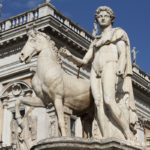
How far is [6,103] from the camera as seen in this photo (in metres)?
30.6

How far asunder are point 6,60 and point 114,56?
23.0 m

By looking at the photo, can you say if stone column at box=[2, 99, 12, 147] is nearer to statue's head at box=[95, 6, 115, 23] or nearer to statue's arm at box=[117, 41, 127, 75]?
statue's head at box=[95, 6, 115, 23]

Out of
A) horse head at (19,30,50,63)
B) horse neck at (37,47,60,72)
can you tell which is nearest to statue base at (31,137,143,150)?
horse neck at (37,47,60,72)

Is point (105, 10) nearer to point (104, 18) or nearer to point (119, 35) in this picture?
point (104, 18)

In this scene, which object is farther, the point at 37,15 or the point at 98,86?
the point at 37,15

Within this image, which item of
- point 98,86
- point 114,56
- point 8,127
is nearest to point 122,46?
point 114,56

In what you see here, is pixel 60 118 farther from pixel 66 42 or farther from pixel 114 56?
pixel 66 42

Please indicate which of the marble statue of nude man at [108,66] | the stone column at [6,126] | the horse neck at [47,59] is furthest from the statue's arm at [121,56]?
the stone column at [6,126]

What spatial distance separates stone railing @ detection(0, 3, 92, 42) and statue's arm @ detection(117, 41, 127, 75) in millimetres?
20667

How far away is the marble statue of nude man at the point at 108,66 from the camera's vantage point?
8.98m

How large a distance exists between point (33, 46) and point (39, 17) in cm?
2046

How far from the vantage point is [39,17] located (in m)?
30.1

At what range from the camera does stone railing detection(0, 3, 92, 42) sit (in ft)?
100

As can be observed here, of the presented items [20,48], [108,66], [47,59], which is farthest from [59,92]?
[20,48]
